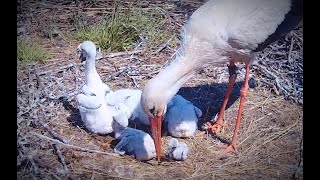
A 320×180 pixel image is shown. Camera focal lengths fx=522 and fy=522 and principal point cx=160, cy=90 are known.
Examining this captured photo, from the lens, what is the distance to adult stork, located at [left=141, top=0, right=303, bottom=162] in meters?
1.95

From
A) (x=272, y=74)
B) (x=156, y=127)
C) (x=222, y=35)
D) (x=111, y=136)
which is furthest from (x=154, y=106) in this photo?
(x=272, y=74)

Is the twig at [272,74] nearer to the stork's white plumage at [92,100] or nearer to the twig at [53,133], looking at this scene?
the stork's white plumage at [92,100]

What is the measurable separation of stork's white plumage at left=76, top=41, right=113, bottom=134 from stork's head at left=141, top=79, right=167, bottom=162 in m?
0.18

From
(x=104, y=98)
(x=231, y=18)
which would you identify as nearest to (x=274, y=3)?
(x=231, y=18)

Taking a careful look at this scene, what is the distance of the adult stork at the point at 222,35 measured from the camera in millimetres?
1946

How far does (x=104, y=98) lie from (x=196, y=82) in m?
0.41

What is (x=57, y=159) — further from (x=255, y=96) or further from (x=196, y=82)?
(x=255, y=96)

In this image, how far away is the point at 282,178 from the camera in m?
1.91

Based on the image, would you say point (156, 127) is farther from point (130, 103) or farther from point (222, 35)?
point (222, 35)

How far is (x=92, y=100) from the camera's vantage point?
1.96 m

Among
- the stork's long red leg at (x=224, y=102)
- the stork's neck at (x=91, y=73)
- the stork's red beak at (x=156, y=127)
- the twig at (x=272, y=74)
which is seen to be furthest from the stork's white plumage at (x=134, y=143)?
the twig at (x=272, y=74)

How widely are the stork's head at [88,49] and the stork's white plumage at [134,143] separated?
0.25 meters

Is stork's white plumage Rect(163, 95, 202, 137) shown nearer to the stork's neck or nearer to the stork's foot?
the stork's foot

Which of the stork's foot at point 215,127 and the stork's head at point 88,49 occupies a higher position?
the stork's head at point 88,49
